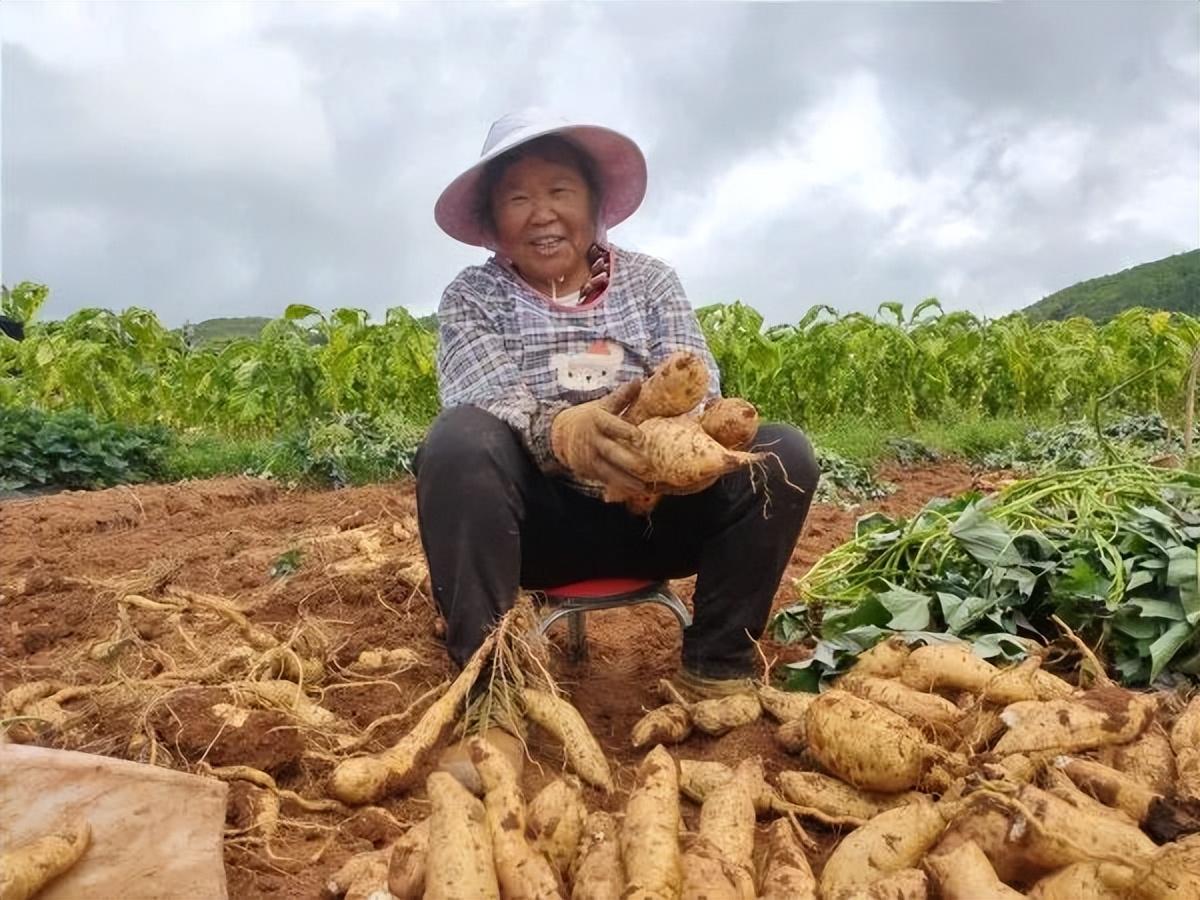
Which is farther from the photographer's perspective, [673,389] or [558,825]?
[673,389]

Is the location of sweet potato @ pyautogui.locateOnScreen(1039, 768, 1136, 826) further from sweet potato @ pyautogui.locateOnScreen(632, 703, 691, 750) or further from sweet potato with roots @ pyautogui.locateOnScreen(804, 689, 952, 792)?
sweet potato @ pyautogui.locateOnScreen(632, 703, 691, 750)

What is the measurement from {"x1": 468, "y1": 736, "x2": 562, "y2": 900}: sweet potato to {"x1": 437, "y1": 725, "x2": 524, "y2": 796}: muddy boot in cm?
24

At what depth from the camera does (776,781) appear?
87.1 inches

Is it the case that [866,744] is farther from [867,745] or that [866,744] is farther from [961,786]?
[961,786]

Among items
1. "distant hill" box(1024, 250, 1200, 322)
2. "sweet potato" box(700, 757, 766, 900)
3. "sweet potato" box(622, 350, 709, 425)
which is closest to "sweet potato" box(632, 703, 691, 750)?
"sweet potato" box(700, 757, 766, 900)

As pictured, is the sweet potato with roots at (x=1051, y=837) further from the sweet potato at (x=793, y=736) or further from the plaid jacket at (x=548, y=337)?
the plaid jacket at (x=548, y=337)

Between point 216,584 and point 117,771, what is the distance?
2.77 meters

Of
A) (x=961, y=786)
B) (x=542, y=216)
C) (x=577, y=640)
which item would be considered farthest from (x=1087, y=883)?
(x=542, y=216)

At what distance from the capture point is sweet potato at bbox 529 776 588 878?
5.90ft


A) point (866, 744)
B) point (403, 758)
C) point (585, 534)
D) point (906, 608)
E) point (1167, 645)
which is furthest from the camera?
point (906, 608)

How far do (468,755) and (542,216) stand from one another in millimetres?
1505

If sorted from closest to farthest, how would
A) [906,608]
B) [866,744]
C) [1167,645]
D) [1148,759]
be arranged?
[1148,759] → [866,744] → [1167,645] → [906,608]

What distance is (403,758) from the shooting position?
2.27 m

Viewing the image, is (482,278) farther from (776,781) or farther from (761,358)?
(761,358)
